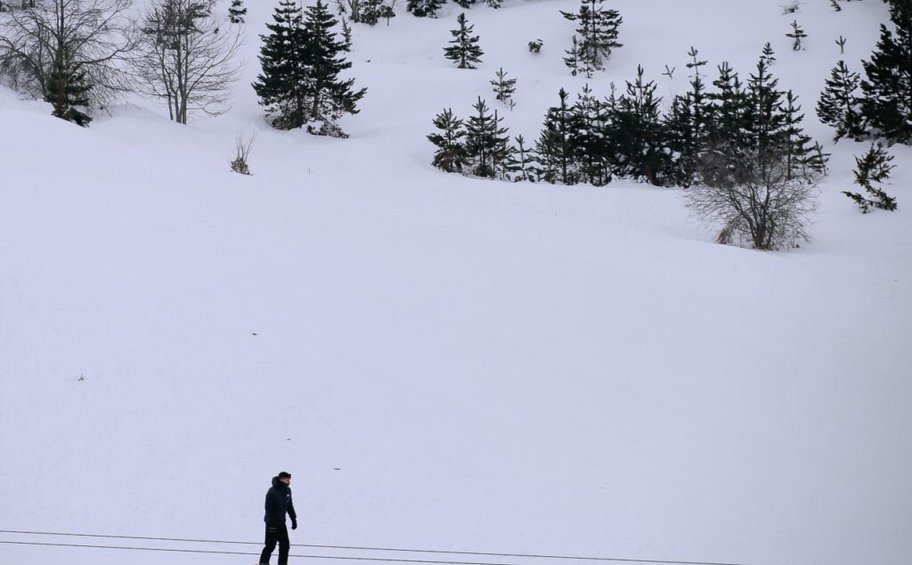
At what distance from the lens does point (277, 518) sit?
27.6 feet

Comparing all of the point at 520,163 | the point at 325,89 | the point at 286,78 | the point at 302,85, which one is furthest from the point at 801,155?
the point at 286,78

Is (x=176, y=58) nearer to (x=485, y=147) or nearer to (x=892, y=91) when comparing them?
(x=485, y=147)

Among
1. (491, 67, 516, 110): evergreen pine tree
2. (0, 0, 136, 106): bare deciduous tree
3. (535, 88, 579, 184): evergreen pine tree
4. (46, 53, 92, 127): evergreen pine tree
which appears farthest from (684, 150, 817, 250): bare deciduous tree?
(0, 0, 136, 106): bare deciduous tree

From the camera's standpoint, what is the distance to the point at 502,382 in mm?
14328

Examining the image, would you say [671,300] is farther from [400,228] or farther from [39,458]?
[39,458]

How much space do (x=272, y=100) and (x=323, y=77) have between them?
10.3ft

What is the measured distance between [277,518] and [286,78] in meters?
35.2

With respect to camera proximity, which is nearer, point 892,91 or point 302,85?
point 892,91

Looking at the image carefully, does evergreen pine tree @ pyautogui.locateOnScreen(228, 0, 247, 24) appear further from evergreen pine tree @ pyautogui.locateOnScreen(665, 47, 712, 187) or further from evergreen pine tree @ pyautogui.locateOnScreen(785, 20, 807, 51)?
evergreen pine tree @ pyautogui.locateOnScreen(785, 20, 807, 51)

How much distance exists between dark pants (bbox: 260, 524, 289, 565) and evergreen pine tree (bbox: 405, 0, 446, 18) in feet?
199

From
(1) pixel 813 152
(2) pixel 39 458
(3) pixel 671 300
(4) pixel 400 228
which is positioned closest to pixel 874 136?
(1) pixel 813 152

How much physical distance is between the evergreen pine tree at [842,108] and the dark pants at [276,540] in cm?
3771

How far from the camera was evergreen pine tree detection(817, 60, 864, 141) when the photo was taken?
37.0 m

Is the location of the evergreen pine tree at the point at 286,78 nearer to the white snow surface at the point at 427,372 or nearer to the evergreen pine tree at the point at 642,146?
the white snow surface at the point at 427,372
